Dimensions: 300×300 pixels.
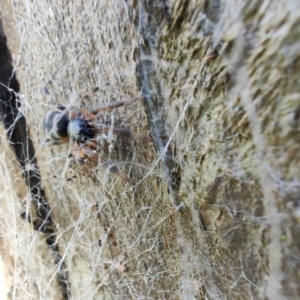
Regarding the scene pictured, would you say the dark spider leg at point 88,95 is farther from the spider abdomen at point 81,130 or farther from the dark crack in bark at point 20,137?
the dark crack in bark at point 20,137

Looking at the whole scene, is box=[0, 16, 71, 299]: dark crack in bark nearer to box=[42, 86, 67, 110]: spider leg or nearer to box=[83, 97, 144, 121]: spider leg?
box=[42, 86, 67, 110]: spider leg

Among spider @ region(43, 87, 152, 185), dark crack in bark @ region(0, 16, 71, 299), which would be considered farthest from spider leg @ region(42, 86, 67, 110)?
dark crack in bark @ region(0, 16, 71, 299)

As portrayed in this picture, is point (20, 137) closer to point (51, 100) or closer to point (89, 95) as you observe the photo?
point (51, 100)

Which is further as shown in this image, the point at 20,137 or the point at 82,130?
the point at 20,137

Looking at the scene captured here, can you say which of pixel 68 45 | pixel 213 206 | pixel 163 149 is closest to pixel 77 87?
pixel 68 45

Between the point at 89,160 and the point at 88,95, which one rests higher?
the point at 88,95

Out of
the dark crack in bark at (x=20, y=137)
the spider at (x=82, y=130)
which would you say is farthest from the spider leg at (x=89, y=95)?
the dark crack in bark at (x=20, y=137)

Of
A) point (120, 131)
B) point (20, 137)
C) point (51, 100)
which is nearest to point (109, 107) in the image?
point (120, 131)

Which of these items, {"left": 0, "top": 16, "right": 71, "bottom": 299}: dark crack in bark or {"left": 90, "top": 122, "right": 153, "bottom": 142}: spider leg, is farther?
{"left": 0, "top": 16, "right": 71, "bottom": 299}: dark crack in bark
